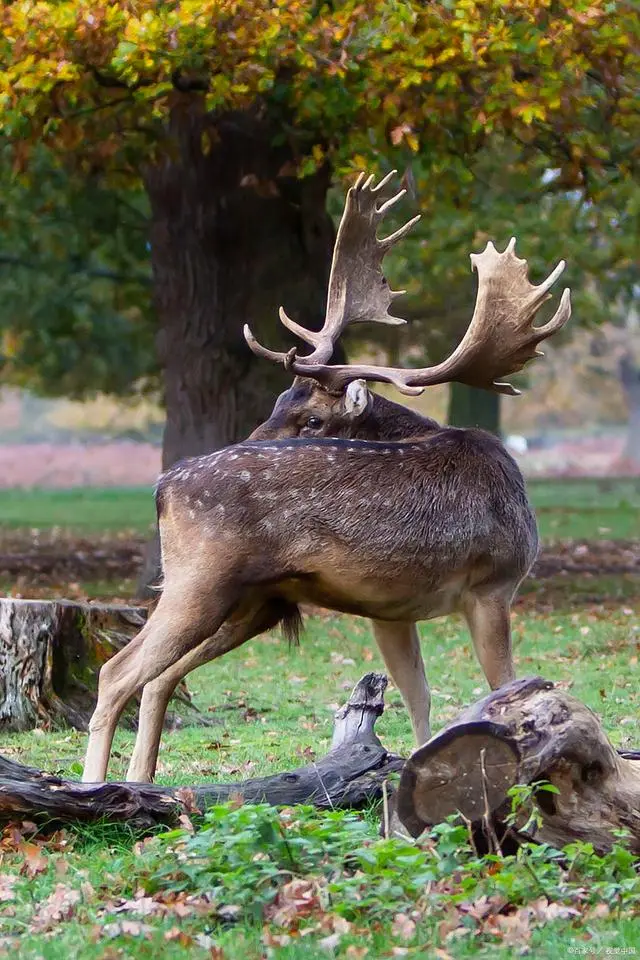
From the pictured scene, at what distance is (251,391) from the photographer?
53.7 feet

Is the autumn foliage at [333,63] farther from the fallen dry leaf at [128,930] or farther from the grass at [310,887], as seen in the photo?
the fallen dry leaf at [128,930]

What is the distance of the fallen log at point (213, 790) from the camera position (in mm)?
5859

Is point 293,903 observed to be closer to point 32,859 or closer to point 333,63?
point 32,859

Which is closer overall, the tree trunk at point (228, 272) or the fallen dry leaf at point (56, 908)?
the fallen dry leaf at point (56, 908)

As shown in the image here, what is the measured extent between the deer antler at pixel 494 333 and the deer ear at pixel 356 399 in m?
0.07

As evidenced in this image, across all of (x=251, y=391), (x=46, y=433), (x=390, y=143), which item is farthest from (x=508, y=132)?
(x=46, y=433)

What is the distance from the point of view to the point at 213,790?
6.18 meters

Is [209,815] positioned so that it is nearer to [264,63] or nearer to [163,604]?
[163,604]

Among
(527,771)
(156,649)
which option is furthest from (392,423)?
(527,771)

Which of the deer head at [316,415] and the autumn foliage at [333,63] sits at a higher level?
the autumn foliage at [333,63]

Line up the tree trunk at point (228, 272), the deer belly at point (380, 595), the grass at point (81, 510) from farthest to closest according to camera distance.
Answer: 1. the grass at point (81, 510)
2. the tree trunk at point (228, 272)
3. the deer belly at point (380, 595)

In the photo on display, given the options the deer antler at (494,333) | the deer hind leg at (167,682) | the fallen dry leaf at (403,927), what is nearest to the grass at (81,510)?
the deer antler at (494,333)

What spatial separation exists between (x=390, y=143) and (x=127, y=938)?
10.3m

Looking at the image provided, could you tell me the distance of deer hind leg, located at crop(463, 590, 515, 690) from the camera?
767 centimetres
